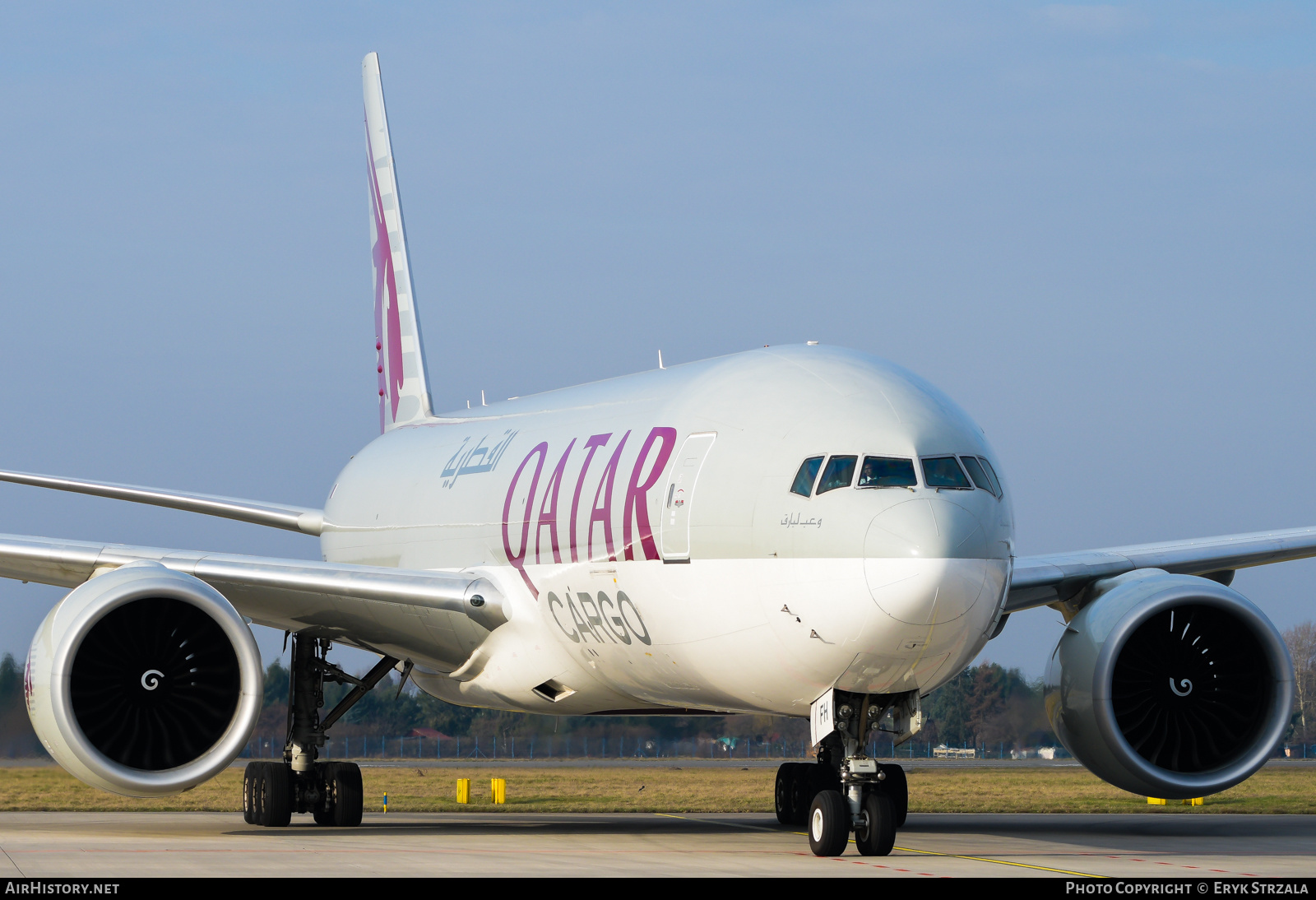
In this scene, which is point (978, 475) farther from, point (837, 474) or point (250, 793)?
point (250, 793)

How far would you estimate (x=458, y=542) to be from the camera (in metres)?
18.2

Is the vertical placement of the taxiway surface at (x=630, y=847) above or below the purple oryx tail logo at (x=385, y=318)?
below

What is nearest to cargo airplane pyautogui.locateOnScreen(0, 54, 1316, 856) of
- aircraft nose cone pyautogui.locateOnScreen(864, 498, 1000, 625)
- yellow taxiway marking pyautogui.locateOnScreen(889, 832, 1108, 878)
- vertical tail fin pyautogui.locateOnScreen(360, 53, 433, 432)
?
aircraft nose cone pyautogui.locateOnScreen(864, 498, 1000, 625)

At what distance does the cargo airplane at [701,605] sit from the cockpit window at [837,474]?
21mm

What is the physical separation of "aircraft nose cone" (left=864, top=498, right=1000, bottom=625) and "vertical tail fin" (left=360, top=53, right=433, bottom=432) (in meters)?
13.5

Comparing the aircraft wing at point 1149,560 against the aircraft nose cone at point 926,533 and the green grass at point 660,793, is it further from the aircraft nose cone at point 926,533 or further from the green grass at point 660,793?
the green grass at point 660,793

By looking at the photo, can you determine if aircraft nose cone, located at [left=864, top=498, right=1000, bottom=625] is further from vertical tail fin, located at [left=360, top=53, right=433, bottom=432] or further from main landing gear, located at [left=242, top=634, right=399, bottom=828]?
vertical tail fin, located at [left=360, top=53, right=433, bottom=432]

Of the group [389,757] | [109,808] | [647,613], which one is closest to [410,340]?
[109,808]

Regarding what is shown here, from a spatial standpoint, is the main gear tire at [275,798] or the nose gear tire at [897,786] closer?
the nose gear tire at [897,786]

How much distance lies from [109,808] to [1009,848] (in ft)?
45.3

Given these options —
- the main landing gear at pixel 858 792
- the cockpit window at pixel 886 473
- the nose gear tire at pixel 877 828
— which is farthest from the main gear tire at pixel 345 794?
the cockpit window at pixel 886 473

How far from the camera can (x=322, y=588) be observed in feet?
52.6

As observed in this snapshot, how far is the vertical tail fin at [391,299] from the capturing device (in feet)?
82.1

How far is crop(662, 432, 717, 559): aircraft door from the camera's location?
13.2 m
